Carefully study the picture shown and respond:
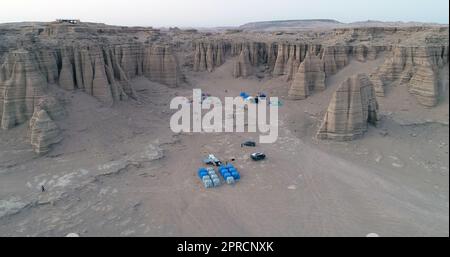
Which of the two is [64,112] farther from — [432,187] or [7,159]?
[432,187]

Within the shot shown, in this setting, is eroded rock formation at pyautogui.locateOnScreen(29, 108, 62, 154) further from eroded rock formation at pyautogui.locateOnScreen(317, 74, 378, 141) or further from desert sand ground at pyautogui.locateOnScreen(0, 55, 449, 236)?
eroded rock formation at pyautogui.locateOnScreen(317, 74, 378, 141)

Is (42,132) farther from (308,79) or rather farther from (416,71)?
(416,71)

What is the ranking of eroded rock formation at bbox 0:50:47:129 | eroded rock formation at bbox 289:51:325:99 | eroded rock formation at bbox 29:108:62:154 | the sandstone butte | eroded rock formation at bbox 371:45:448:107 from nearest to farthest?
eroded rock formation at bbox 29:108:62:154 → eroded rock formation at bbox 0:50:47:129 → the sandstone butte → eroded rock formation at bbox 371:45:448:107 → eroded rock formation at bbox 289:51:325:99

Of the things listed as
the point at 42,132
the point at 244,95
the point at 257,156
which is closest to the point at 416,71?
the point at 244,95

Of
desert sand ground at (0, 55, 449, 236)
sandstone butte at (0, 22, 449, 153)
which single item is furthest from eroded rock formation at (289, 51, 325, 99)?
desert sand ground at (0, 55, 449, 236)

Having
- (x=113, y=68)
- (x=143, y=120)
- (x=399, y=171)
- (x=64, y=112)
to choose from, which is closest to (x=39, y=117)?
(x=64, y=112)

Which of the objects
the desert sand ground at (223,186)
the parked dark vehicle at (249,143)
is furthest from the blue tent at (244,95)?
the parked dark vehicle at (249,143)

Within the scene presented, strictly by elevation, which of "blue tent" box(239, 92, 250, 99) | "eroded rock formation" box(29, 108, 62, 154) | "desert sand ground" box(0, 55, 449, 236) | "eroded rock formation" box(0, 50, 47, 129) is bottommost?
"desert sand ground" box(0, 55, 449, 236)
